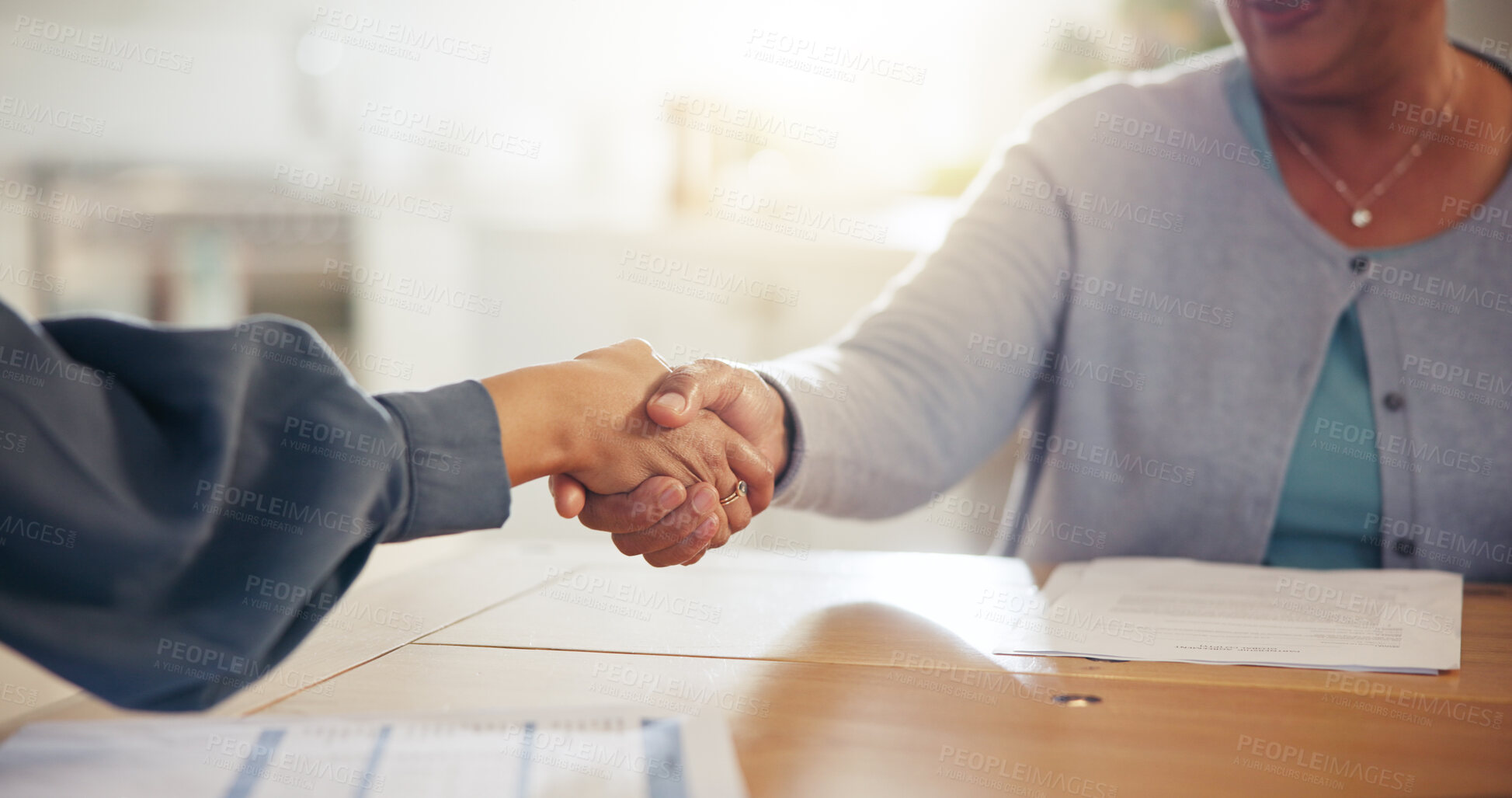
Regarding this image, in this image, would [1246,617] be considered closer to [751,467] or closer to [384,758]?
[751,467]

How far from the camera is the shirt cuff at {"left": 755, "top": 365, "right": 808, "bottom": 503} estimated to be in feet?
3.14

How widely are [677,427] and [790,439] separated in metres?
0.11

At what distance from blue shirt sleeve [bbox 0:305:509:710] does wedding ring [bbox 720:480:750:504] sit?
40 centimetres

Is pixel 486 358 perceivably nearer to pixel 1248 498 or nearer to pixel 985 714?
pixel 1248 498

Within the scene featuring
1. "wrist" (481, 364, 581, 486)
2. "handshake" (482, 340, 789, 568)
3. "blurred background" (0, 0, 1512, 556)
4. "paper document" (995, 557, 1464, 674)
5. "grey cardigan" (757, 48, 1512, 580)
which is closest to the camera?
"paper document" (995, 557, 1464, 674)

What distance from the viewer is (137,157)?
10.4ft

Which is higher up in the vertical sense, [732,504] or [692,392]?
[692,392]

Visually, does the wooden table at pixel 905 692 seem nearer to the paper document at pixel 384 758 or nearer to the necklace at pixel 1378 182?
the paper document at pixel 384 758

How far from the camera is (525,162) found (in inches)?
114

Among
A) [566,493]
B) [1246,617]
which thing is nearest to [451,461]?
[566,493]

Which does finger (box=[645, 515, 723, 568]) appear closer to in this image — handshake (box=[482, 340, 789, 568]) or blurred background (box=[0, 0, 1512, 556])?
handshake (box=[482, 340, 789, 568])

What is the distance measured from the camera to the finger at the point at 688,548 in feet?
3.11

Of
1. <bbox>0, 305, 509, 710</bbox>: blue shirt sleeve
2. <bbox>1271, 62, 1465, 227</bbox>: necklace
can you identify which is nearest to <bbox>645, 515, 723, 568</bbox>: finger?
<bbox>0, 305, 509, 710</bbox>: blue shirt sleeve

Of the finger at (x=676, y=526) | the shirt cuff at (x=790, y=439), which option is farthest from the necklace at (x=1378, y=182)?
the finger at (x=676, y=526)
